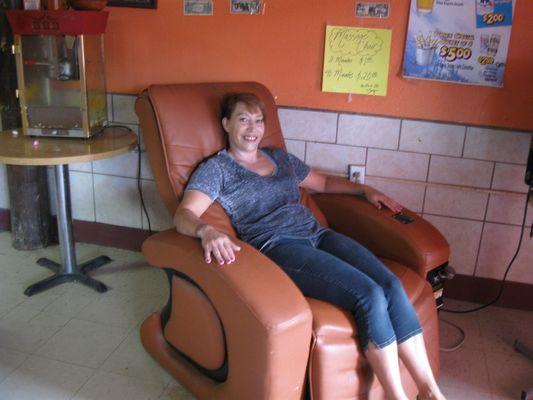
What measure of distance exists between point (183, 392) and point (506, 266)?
1475 mm

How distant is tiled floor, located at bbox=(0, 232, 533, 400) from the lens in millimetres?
1761

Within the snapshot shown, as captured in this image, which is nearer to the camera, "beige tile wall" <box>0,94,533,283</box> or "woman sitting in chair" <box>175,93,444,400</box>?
"woman sitting in chair" <box>175,93,444,400</box>

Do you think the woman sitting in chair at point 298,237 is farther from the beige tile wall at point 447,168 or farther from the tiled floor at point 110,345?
the tiled floor at point 110,345

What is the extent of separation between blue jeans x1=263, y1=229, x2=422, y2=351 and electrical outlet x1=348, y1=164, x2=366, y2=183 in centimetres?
62

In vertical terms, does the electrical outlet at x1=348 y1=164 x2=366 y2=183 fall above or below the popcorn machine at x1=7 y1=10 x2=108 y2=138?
below

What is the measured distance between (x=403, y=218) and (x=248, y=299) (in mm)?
806

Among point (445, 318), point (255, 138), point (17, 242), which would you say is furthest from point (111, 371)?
point (445, 318)

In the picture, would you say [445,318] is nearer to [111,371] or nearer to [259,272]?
[259,272]

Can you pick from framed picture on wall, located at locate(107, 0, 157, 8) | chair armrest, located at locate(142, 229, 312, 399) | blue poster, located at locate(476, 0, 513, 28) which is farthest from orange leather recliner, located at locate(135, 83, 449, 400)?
blue poster, located at locate(476, 0, 513, 28)

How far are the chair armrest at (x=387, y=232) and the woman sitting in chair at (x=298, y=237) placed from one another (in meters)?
0.06

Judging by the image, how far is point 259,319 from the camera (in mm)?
1304

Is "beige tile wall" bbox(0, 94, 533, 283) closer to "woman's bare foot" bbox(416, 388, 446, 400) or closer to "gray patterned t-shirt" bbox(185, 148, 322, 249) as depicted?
"gray patterned t-shirt" bbox(185, 148, 322, 249)

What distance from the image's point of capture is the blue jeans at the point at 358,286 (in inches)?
58.3

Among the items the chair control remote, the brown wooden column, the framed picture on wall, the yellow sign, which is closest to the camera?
the chair control remote
